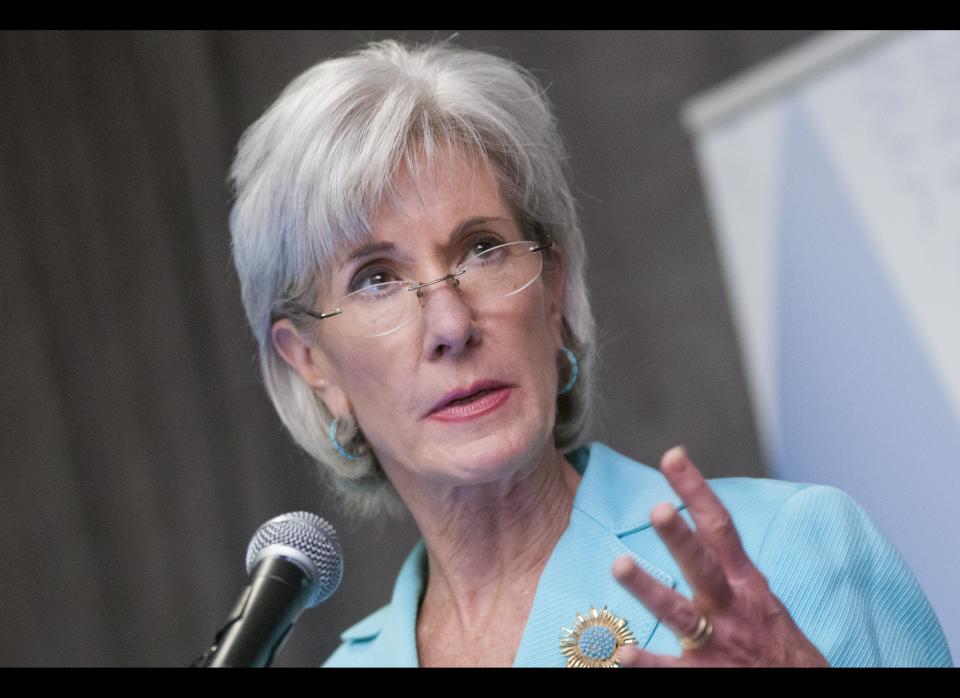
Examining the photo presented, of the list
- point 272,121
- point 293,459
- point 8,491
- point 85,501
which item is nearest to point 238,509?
point 293,459

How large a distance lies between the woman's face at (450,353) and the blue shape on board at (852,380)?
1421 mm

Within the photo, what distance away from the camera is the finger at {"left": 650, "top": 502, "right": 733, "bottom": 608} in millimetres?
1193

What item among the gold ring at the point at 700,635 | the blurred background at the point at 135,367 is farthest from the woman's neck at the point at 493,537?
the blurred background at the point at 135,367

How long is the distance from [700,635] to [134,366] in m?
3.77

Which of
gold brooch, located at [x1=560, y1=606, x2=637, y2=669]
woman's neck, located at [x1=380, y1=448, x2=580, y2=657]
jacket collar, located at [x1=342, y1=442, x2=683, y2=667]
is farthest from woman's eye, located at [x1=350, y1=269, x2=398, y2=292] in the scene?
gold brooch, located at [x1=560, y1=606, x2=637, y2=669]

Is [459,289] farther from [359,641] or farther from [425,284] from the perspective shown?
[359,641]

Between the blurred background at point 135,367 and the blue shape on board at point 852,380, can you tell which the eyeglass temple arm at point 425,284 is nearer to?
the blue shape on board at point 852,380

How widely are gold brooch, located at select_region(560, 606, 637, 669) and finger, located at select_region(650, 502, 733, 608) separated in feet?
1.41

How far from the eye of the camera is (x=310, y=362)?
2.12m

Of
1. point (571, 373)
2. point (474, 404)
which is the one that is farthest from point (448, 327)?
point (571, 373)

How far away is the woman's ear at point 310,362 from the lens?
2057mm

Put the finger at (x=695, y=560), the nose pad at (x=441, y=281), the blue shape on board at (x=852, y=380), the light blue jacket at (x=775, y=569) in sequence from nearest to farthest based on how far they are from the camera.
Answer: the finger at (x=695, y=560)
the light blue jacket at (x=775, y=569)
the nose pad at (x=441, y=281)
the blue shape on board at (x=852, y=380)
